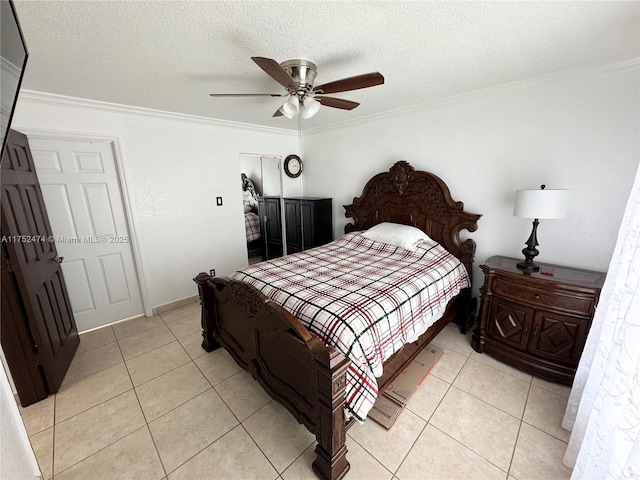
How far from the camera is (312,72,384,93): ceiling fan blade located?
1.56 m

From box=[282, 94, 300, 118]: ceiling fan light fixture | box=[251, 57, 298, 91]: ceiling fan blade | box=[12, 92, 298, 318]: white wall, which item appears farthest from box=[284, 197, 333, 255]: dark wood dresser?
box=[251, 57, 298, 91]: ceiling fan blade

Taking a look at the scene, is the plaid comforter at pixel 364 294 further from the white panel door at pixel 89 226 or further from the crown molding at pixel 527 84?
the white panel door at pixel 89 226

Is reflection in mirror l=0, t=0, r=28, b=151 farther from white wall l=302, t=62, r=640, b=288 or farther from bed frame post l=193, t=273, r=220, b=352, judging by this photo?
white wall l=302, t=62, r=640, b=288

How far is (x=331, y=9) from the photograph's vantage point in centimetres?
128

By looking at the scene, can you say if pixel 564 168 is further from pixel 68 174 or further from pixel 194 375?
pixel 68 174

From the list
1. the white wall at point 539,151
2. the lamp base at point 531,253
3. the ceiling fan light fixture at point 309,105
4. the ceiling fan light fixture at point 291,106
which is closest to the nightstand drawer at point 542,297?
the lamp base at point 531,253

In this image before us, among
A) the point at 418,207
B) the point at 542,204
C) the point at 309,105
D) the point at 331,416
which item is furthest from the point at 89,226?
the point at 542,204

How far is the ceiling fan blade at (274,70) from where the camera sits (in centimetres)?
131

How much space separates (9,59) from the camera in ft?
2.31

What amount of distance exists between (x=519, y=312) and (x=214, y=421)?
7.85ft

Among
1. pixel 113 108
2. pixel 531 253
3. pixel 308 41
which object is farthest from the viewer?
pixel 113 108

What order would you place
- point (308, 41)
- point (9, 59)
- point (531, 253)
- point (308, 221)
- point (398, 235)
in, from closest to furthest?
point (9, 59), point (308, 41), point (531, 253), point (398, 235), point (308, 221)

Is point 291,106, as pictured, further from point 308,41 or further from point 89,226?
point 89,226

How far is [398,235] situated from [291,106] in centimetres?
170
